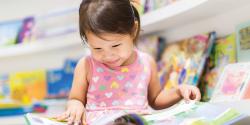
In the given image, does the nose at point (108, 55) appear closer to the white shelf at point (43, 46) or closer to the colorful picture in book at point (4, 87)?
the white shelf at point (43, 46)

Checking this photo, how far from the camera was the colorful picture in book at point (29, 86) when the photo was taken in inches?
81.2

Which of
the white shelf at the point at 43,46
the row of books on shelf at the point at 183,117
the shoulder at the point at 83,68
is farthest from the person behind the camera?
the white shelf at the point at 43,46

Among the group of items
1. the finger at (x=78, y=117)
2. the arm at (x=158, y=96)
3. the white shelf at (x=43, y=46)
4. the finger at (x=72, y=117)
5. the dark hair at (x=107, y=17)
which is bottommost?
the white shelf at (x=43, y=46)

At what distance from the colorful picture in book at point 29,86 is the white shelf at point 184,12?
81 centimetres

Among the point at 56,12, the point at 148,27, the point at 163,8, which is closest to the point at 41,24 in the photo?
the point at 56,12

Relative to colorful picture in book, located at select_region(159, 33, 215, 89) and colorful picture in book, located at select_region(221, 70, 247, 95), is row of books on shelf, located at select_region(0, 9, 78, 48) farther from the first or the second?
colorful picture in book, located at select_region(221, 70, 247, 95)

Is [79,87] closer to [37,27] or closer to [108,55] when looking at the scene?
[108,55]

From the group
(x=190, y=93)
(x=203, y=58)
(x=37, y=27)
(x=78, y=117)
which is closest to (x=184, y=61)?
(x=203, y=58)

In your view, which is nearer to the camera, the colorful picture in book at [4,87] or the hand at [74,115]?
the hand at [74,115]

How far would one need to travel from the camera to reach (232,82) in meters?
1.06

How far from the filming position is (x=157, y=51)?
1.54 meters

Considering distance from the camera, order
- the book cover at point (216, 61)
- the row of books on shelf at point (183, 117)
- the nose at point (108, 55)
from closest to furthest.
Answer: the row of books on shelf at point (183, 117) → the nose at point (108, 55) → the book cover at point (216, 61)

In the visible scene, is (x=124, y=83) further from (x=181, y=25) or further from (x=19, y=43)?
(x=19, y=43)

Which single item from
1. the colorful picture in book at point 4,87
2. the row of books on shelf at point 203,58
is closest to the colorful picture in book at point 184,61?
the row of books on shelf at point 203,58
